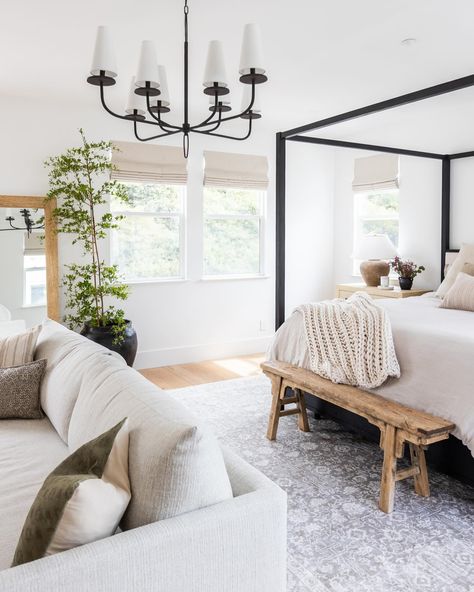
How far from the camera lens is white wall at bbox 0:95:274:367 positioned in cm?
434

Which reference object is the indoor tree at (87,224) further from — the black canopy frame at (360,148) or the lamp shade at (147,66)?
the lamp shade at (147,66)

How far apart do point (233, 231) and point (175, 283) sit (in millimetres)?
882

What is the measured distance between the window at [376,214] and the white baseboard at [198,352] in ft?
5.14

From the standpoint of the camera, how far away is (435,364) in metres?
2.64

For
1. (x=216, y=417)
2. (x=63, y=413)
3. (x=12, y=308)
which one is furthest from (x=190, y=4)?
(x=12, y=308)

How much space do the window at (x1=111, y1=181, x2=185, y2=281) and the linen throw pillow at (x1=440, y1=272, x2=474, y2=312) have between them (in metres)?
2.57

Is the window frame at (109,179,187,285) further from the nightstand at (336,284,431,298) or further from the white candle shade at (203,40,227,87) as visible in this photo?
the white candle shade at (203,40,227,87)

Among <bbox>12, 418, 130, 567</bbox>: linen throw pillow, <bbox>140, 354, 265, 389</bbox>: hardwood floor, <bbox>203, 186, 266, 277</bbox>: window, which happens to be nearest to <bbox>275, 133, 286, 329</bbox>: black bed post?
<bbox>140, 354, 265, 389</bbox>: hardwood floor

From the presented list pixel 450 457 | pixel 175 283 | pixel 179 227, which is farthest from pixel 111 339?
pixel 450 457

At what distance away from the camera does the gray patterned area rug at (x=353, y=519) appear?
1.91 meters

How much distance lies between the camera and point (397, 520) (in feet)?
7.51

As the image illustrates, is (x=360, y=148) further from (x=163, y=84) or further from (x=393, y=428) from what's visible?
(x=393, y=428)

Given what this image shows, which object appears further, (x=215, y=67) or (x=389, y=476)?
(x=389, y=476)

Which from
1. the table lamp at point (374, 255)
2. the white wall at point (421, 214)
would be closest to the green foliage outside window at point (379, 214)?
the white wall at point (421, 214)
